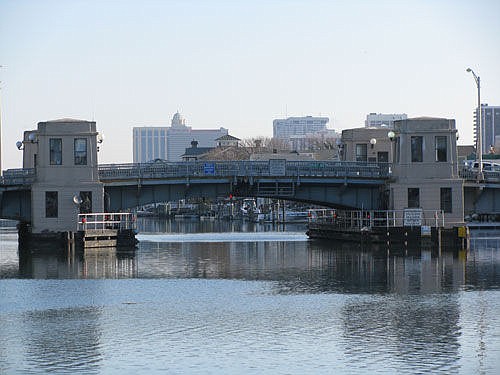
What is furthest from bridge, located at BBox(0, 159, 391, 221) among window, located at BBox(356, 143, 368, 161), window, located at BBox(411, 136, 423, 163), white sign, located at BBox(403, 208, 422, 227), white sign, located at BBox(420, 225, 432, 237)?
window, located at BBox(356, 143, 368, 161)

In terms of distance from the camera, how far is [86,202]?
85125 millimetres

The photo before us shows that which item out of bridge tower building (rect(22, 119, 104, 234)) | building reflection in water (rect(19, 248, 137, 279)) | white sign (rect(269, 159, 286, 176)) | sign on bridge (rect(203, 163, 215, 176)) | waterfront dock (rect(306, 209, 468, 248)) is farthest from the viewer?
white sign (rect(269, 159, 286, 176))

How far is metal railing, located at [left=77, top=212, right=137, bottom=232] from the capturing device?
84.1 m

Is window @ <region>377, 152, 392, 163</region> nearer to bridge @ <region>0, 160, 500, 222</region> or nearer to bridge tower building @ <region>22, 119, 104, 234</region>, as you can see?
bridge @ <region>0, 160, 500, 222</region>

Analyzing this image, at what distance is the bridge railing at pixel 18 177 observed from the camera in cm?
8431

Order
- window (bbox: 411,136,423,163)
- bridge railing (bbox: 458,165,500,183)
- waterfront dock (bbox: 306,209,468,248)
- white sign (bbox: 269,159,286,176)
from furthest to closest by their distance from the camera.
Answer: bridge railing (bbox: 458,165,500,183), white sign (bbox: 269,159,286,176), window (bbox: 411,136,423,163), waterfront dock (bbox: 306,209,468,248)

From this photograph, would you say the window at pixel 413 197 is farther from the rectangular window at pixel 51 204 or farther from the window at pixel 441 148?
the rectangular window at pixel 51 204

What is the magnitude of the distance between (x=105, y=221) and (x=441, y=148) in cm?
2517

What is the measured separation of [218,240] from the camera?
360ft

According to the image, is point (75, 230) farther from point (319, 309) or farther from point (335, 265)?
point (319, 309)

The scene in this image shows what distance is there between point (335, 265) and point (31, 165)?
142 ft

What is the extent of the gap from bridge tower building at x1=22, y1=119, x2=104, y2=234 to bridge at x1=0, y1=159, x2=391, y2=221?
59.7 inches

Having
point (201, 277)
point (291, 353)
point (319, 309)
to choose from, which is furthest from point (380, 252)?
point (291, 353)

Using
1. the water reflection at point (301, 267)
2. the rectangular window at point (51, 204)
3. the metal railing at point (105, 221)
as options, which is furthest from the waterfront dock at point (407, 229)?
the rectangular window at point (51, 204)
